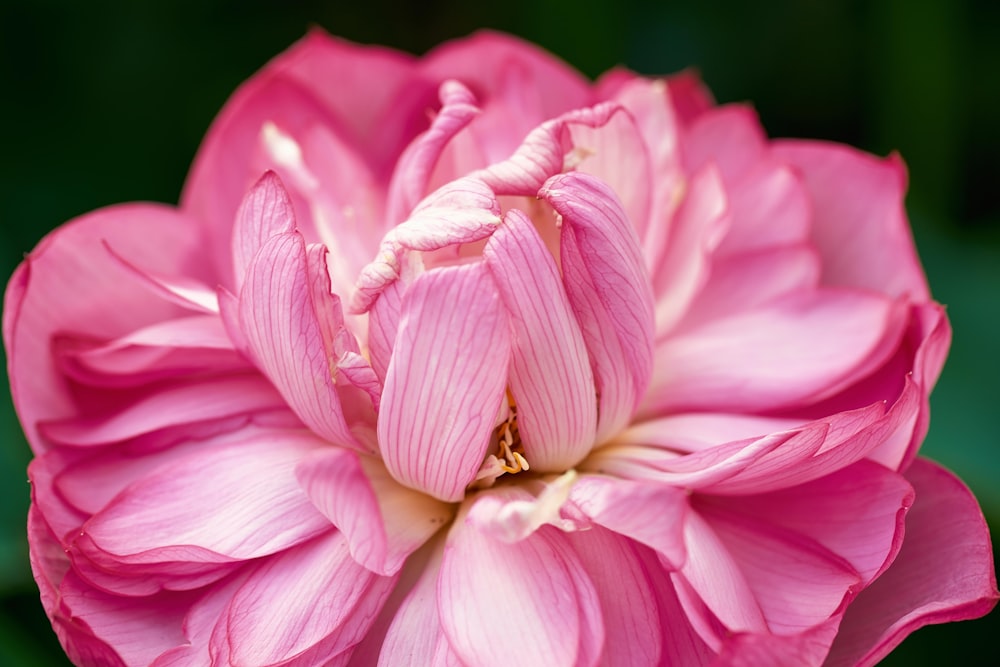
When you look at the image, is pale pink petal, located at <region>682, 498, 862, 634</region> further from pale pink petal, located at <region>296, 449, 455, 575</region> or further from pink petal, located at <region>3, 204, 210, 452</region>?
pink petal, located at <region>3, 204, 210, 452</region>

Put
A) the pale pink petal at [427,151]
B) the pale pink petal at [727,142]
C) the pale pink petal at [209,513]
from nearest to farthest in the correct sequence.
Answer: the pale pink petal at [209,513]
the pale pink petal at [427,151]
the pale pink petal at [727,142]

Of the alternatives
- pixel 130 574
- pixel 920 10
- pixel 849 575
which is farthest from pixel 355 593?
pixel 920 10

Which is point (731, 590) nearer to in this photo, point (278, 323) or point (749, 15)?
point (278, 323)

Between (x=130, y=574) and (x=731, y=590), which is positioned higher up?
(x=130, y=574)

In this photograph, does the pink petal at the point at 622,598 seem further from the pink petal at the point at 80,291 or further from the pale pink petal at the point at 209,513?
the pink petal at the point at 80,291

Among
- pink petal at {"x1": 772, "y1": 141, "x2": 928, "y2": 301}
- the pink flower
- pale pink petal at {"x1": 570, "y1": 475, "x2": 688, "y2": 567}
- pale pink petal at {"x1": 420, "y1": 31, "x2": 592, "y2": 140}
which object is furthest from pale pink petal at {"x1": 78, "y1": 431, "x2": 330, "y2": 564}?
pink petal at {"x1": 772, "y1": 141, "x2": 928, "y2": 301}

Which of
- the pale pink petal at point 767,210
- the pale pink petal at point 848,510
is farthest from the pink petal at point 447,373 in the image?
the pale pink petal at point 767,210
